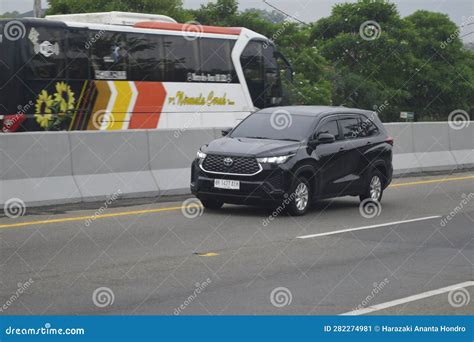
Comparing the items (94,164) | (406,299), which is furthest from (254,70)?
(406,299)

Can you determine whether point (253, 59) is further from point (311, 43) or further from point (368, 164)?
point (311, 43)

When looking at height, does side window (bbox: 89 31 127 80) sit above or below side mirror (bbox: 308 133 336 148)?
below

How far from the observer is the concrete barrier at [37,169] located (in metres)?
15.5

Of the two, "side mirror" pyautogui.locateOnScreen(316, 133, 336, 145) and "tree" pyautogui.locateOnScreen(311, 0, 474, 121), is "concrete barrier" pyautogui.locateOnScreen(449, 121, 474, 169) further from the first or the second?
"tree" pyautogui.locateOnScreen(311, 0, 474, 121)

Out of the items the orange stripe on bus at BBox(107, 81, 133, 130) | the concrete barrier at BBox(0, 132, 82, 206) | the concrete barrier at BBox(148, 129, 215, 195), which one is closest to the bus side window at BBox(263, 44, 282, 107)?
the orange stripe on bus at BBox(107, 81, 133, 130)

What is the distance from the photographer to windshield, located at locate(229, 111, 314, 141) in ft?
51.3

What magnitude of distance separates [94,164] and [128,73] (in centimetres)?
1193

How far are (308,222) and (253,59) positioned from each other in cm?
1909

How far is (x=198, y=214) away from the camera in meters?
15.2

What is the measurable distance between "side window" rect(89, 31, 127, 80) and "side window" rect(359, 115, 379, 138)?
12.1m

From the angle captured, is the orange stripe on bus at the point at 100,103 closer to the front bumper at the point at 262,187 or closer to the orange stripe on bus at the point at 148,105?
the orange stripe on bus at the point at 148,105

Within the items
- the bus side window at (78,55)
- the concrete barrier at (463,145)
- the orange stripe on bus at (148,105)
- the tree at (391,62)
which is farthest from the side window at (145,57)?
the tree at (391,62)

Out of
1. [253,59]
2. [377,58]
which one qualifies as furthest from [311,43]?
[253,59]

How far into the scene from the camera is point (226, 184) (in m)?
14.9
